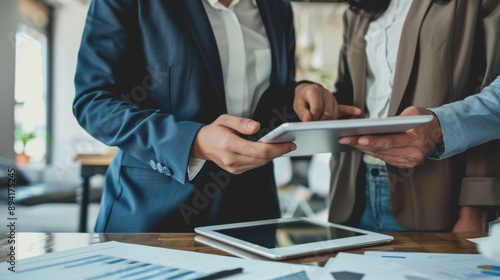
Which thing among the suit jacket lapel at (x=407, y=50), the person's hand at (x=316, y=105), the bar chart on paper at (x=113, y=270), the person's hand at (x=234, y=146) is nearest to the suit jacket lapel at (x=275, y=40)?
the person's hand at (x=316, y=105)

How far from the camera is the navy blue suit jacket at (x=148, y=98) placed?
0.78 meters

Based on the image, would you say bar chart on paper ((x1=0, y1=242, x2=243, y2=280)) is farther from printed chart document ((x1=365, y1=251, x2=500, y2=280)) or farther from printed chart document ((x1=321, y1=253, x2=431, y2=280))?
printed chart document ((x1=365, y1=251, x2=500, y2=280))

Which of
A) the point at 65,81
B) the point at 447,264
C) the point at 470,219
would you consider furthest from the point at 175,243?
the point at 65,81

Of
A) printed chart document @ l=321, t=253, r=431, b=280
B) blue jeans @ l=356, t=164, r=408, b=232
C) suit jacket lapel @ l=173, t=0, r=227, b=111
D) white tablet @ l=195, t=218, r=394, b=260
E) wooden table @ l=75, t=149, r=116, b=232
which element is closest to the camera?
printed chart document @ l=321, t=253, r=431, b=280

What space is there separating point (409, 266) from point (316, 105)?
1.68 feet

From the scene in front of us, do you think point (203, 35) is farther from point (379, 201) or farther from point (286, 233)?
point (379, 201)

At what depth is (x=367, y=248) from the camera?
0.61 meters

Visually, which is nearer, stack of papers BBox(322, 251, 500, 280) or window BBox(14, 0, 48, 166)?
stack of papers BBox(322, 251, 500, 280)

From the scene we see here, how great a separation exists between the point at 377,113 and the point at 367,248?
1.82 feet

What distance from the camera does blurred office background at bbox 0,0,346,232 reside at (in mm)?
3330

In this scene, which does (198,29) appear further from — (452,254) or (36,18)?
(36,18)

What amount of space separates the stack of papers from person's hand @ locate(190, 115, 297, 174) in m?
0.20

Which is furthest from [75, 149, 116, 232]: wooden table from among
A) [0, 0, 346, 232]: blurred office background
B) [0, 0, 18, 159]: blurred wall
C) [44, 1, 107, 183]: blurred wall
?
[44, 1, 107, 183]: blurred wall

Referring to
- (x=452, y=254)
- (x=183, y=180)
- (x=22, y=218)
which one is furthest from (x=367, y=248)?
(x=22, y=218)
